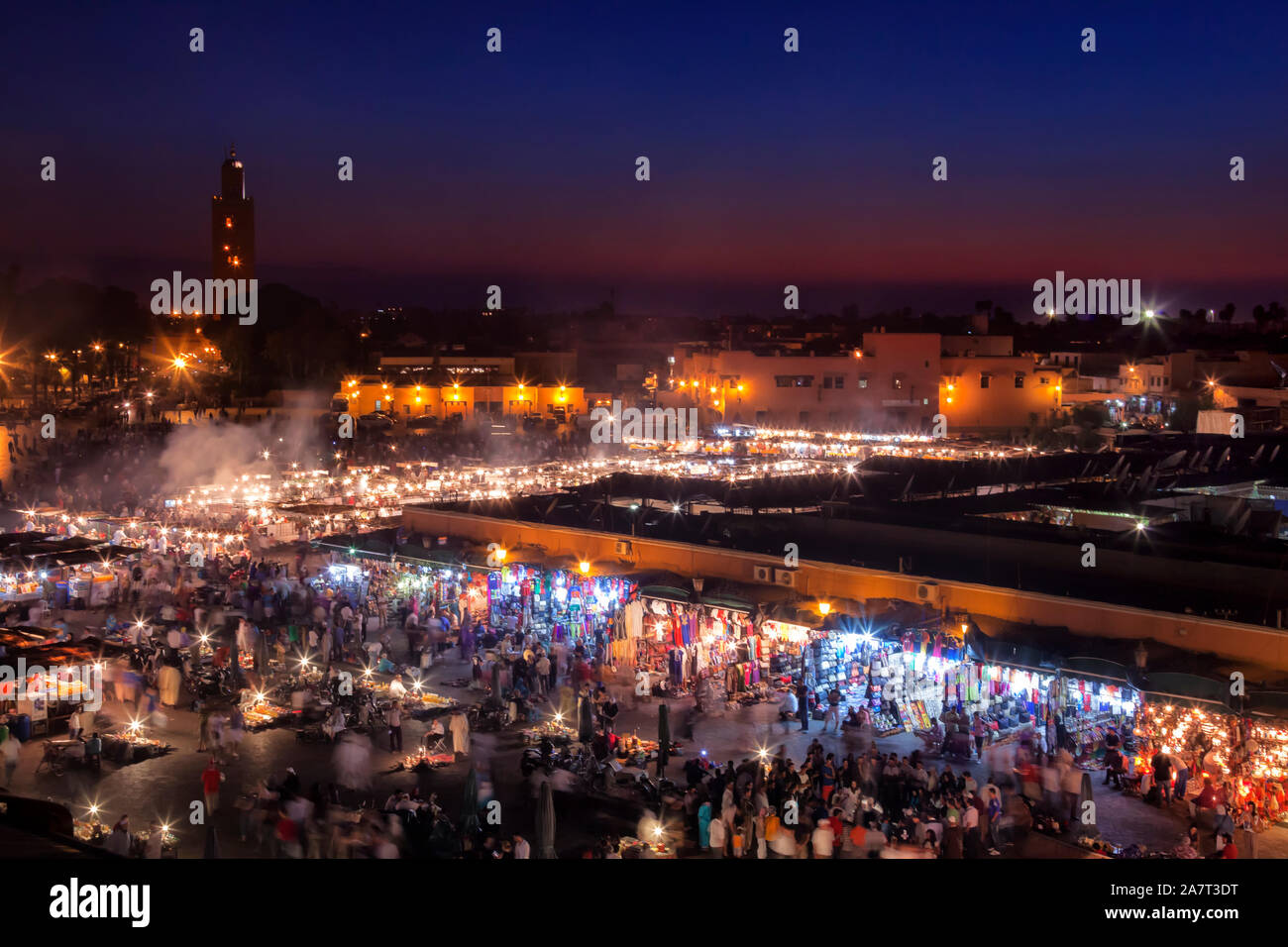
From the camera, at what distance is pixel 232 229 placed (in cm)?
9262

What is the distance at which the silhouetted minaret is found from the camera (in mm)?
92250

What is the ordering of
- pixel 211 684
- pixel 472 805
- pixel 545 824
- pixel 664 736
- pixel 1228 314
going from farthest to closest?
pixel 1228 314 < pixel 211 684 < pixel 664 736 < pixel 472 805 < pixel 545 824

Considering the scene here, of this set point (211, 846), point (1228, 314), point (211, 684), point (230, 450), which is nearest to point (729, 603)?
point (211, 684)

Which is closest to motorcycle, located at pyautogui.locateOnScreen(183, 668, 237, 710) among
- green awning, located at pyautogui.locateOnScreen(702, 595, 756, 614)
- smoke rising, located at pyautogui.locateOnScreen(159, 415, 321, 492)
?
green awning, located at pyautogui.locateOnScreen(702, 595, 756, 614)

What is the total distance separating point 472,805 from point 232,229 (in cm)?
9231

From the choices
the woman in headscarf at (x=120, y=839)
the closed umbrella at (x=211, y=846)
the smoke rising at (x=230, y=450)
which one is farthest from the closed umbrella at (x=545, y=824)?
the smoke rising at (x=230, y=450)

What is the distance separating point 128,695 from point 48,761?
211cm

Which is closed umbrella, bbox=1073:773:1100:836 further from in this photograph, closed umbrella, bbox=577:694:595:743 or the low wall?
closed umbrella, bbox=577:694:595:743

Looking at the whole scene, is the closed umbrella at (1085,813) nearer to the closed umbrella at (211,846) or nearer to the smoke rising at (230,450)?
the closed umbrella at (211,846)

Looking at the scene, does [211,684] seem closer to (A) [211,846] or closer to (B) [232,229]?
(A) [211,846]

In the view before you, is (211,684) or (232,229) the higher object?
(232,229)
